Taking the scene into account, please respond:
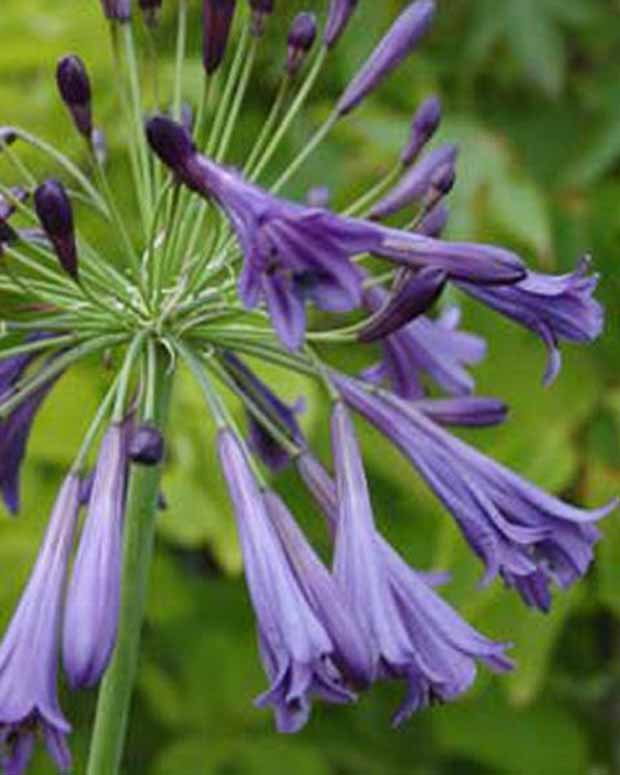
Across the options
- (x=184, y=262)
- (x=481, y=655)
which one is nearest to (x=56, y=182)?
(x=184, y=262)

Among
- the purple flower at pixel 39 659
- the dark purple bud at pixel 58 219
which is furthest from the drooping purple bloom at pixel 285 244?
the purple flower at pixel 39 659

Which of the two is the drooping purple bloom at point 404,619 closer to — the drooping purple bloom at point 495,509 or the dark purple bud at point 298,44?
the drooping purple bloom at point 495,509

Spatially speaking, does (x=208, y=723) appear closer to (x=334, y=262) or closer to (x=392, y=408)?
(x=392, y=408)

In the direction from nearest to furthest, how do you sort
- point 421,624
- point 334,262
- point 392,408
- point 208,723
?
point 334,262
point 421,624
point 392,408
point 208,723

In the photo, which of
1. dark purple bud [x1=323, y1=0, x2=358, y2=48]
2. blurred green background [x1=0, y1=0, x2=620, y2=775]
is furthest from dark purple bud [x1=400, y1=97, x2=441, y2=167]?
blurred green background [x1=0, y1=0, x2=620, y2=775]

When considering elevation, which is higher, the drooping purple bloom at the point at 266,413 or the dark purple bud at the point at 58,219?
the dark purple bud at the point at 58,219

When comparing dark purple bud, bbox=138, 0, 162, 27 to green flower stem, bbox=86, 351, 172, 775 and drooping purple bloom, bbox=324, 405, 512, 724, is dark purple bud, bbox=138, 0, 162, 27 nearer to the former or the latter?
green flower stem, bbox=86, 351, 172, 775

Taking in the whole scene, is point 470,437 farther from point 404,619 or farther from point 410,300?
point 410,300
